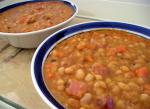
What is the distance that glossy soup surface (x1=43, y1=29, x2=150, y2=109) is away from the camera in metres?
→ 0.60

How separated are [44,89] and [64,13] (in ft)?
1.55

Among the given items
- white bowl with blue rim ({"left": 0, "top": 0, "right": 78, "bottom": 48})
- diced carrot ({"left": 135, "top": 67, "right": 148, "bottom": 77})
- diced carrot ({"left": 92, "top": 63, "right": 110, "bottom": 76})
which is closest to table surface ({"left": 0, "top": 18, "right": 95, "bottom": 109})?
white bowl with blue rim ({"left": 0, "top": 0, "right": 78, "bottom": 48})

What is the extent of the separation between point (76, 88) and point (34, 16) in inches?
17.6

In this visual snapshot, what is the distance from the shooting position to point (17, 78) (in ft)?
2.67

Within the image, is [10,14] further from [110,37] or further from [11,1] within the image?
[110,37]

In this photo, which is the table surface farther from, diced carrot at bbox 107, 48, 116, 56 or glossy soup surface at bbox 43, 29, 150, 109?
diced carrot at bbox 107, 48, 116, 56

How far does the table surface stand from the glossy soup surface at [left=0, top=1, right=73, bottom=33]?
0.09 meters

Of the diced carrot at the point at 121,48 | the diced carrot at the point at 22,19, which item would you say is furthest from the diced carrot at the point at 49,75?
the diced carrot at the point at 22,19

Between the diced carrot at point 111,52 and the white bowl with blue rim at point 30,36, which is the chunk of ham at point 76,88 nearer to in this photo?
the diced carrot at point 111,52

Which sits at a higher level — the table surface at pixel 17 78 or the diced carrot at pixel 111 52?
the diced carrot at pixel 111 52

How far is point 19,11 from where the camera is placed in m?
1.07

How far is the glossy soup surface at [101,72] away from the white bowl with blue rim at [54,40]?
0.06 feet

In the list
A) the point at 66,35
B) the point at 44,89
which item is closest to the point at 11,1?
the point at 66,35

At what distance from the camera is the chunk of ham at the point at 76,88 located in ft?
2.03
